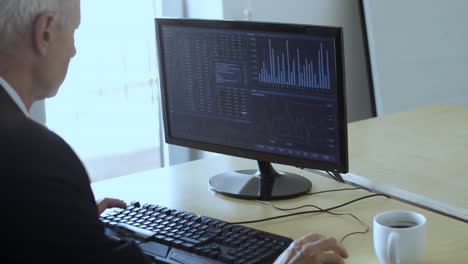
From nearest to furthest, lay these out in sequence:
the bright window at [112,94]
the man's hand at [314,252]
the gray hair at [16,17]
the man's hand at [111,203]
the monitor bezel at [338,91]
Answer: the gray hair at [16,17], the man's hand at [314,252], the monitor bezel at [338,91], the man's hand at [111,203], the bright window at [112,94]

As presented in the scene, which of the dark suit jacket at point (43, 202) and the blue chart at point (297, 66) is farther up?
the blue chart at point (297, 66)

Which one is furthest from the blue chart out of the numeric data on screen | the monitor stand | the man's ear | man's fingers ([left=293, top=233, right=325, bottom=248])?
the man's ear

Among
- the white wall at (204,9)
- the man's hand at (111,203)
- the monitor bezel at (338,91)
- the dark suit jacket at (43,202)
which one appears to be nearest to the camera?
the dark suit jacket at (43,202)

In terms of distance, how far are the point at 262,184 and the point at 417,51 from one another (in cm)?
216

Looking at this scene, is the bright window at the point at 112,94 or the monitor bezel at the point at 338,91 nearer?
the monitor bezel at the point at 338,91

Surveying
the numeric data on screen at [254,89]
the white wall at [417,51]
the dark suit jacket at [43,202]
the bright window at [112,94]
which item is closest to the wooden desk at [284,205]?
the numeric data on screen at [254,89]

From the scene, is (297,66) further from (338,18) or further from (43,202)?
(338,18)

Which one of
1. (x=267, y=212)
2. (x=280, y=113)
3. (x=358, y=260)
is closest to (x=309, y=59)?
(x=280, y=113)

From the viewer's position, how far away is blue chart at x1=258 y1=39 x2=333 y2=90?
158 cm

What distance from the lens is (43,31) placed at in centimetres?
118

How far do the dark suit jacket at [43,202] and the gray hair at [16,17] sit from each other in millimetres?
128

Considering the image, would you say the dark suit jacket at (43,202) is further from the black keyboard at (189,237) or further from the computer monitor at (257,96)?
the computer monitor at (257,96)

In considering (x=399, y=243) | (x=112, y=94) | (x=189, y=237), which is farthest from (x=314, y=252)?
(x=112, y=94)

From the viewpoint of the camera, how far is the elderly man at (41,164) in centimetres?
98
